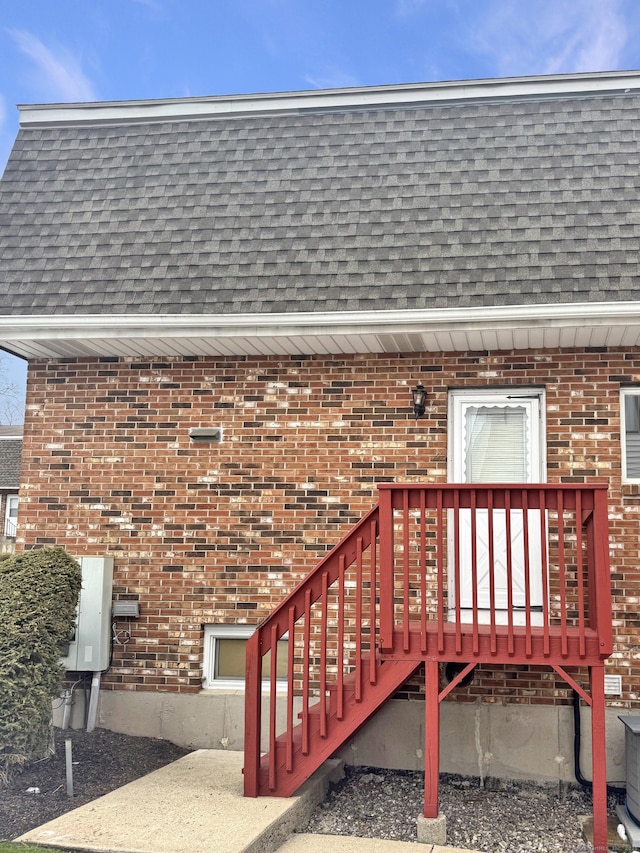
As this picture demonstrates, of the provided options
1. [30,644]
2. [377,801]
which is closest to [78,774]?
[30,644]

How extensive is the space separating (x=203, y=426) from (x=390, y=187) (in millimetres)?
2634

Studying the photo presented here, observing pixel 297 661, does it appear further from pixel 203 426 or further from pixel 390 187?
pixel 390 187

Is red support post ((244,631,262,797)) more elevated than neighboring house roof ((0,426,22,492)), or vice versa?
neighboring house roof ((0,426,22,492))

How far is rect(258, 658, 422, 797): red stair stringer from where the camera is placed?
5.16m

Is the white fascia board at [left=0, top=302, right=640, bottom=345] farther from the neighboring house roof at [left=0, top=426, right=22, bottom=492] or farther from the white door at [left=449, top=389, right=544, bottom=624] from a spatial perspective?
the neighboring house roof at [left=0, top=426, right=22, bottom=492]

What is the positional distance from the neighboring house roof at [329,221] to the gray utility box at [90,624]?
1.87 m

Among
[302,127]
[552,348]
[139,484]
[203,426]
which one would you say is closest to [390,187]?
[302,127]

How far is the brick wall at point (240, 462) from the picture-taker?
637 centimetres

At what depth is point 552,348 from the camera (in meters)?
6.45

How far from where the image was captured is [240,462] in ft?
22.2

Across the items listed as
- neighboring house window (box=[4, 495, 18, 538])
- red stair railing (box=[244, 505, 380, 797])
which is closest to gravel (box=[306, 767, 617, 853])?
red stair railing (box=[244, 505, 380, 797])

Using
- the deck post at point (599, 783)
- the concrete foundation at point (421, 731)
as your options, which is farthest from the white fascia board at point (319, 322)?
the concrete foundation at point (421, 731)

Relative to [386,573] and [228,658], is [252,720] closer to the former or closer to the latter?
[386,573]

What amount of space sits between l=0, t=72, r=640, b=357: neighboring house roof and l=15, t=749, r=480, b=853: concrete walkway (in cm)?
330
